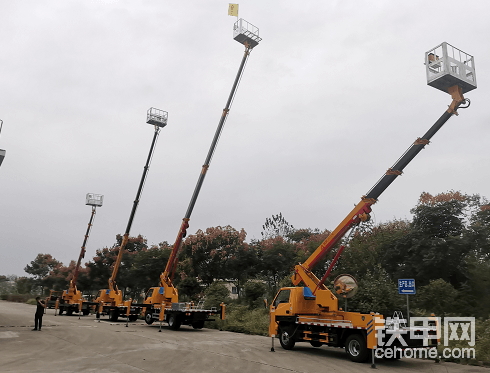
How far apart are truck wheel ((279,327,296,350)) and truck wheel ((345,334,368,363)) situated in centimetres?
269

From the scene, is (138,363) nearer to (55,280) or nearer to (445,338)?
(445,338)

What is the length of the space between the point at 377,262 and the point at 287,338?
14.2 metres

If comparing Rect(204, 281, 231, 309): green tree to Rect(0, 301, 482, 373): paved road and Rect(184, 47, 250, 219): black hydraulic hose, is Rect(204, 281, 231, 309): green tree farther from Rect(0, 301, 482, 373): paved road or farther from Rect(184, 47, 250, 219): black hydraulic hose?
Rect(0, 301, 482, 373): paved road

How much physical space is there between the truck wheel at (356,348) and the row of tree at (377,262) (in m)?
7.48

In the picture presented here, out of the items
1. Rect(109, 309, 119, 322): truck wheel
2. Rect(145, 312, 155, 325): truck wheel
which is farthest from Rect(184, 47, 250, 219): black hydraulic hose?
Rect(109, 309, 119, 322): truck wheel

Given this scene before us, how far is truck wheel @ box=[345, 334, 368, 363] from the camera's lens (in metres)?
11.8

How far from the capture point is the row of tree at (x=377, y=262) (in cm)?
2002

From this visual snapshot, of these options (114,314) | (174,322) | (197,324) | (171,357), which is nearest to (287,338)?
(171,357)

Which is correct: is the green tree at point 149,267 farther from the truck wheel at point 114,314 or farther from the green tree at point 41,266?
the green tree at point 41,266

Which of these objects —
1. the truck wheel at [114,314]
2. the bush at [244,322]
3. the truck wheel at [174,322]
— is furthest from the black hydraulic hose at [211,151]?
the truck wheel at [114,314]

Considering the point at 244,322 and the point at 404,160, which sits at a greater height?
the point at 404,160

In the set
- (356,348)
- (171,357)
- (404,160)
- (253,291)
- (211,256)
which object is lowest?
(171,357)

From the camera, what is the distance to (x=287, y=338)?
14.9 meters

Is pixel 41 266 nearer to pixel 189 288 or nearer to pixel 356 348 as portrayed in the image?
pixel 189 288
